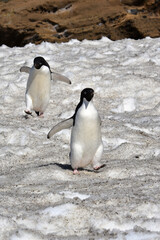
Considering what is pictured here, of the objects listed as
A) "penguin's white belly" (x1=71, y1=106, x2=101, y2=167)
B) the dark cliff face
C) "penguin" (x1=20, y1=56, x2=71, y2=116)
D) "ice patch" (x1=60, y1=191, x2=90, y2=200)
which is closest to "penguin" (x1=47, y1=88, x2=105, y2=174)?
"penguin's white belly" (x1=71, y1=106, x2=101, y2=167)

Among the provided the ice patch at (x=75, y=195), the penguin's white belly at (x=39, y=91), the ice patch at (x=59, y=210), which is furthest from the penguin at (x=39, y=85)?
the ice patch at (x=59, y=210)

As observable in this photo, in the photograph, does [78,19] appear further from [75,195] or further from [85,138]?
[75,195]

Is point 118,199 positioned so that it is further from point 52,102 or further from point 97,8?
point 97,8

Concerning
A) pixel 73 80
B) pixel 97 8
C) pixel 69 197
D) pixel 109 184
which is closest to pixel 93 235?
pixel 69 197

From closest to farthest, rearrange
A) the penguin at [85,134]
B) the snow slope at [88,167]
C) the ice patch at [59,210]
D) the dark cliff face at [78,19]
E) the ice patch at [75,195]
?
the snow slope at [88,167] < the ice patch at [59,210] < the ice patch at [75,195] < the penguin at [85,134] < the dark cliff face at [78,19]

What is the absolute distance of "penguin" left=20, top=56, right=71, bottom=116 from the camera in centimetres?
706

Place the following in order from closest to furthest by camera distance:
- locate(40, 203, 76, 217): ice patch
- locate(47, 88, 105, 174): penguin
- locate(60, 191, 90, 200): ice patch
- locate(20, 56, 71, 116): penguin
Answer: locate(40, 203, 76, 217): ice patch → locate(60, 191, 90, 200): ice patch → locate(47, 88, 105, 174): penguin → locate(20, 56, 71, 116): penguin

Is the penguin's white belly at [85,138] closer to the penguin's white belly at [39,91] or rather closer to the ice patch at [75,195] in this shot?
the ice patch at [75,195]

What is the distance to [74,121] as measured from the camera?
4516 millimetres

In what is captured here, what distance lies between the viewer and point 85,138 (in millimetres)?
4488

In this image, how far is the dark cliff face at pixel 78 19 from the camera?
11.3 m

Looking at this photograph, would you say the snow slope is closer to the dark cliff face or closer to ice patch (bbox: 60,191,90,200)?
ice patch (bbox: 60,191,90,200)

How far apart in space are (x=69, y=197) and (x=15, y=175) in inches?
38.3

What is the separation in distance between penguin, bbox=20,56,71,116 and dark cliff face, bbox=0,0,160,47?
457 cm
